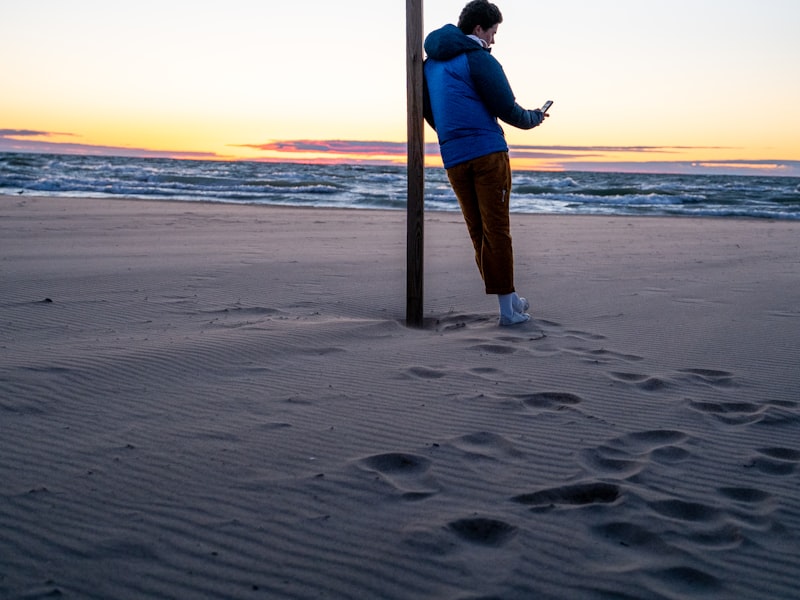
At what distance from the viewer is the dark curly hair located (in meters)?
5.03

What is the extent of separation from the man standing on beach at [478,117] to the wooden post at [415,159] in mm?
124

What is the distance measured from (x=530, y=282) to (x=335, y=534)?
572 cm

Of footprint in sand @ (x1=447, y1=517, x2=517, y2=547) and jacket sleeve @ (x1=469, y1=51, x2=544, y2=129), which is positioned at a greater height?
jacket sleeve @ (x1=469, y1=51, x2=544, y2=129)

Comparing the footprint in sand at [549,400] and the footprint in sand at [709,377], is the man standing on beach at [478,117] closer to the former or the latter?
the footprint in sand at [709,377]

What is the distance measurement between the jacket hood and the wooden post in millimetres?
99

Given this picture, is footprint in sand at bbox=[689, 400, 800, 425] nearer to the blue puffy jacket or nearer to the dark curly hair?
the blue puffy jacket

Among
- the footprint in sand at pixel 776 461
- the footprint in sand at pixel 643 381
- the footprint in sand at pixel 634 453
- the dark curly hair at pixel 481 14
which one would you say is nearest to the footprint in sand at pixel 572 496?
the footprint in sand at pixel 634 453

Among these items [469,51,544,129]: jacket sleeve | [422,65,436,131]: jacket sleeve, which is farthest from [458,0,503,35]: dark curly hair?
[422,65,436,131]: jacket sleeve

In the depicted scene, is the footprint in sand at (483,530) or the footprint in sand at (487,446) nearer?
the footprint in sand at (483,530)

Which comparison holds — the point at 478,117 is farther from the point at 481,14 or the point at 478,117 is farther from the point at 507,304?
the point at 507,304

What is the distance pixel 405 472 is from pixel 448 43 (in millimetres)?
3207

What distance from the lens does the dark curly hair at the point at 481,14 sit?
503cm

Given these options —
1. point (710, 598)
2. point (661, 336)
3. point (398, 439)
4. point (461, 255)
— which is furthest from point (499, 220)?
point (461, 255)

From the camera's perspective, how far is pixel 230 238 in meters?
11.4
